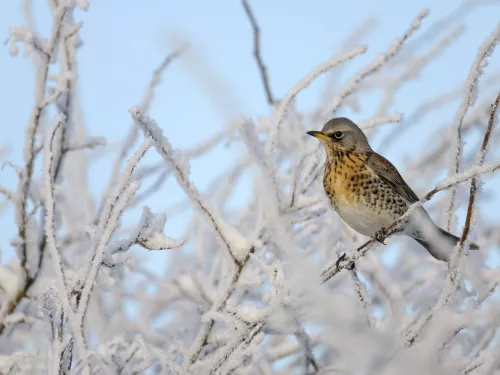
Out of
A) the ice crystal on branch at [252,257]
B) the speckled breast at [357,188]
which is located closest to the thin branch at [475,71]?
the ice crystal on branch at [252,257]

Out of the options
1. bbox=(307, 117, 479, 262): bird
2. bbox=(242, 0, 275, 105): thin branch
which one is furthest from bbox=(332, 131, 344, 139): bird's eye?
bbox=(242, 0, 275, 105): thin branch

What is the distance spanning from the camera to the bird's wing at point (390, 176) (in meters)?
4.27

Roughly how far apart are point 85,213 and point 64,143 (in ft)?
5.54

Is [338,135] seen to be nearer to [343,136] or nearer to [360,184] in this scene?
[343,136]

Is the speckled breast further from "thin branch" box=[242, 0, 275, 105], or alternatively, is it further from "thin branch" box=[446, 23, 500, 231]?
"thin branch" box=[446, 23, 500, 231]

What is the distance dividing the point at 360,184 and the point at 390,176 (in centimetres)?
21

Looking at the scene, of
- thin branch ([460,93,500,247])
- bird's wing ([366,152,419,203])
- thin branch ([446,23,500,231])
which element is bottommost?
thin branch ([460,93,500,247])

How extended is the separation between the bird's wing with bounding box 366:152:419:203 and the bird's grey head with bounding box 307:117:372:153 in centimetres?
14

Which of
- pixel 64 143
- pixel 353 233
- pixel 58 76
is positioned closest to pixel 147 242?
pixel 64 143

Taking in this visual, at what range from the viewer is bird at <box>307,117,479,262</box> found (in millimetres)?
4082

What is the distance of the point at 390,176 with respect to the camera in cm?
427

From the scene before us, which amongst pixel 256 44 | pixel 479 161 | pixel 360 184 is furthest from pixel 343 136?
pixel 479 161

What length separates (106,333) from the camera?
388 centimetres

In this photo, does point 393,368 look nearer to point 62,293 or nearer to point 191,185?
point 62,293
